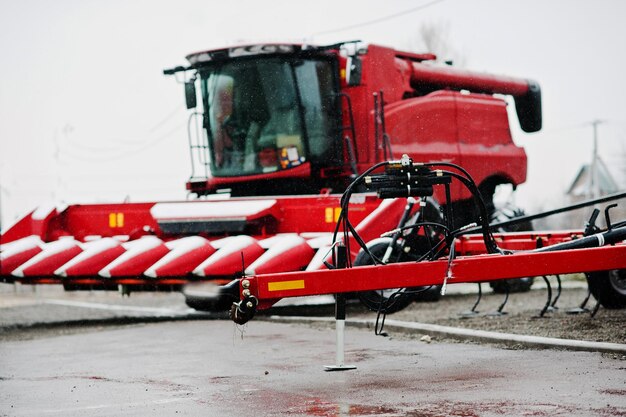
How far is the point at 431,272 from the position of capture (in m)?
7.80

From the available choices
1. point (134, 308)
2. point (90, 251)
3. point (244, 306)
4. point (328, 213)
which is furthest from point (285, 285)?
point (134, 308)

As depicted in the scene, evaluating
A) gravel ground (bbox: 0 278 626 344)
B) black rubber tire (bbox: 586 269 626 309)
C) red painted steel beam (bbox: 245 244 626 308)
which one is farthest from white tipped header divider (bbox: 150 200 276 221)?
red painted steel beam (bbox: 245 244 626 308)

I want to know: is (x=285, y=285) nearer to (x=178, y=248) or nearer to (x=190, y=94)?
(x=178, y=248)

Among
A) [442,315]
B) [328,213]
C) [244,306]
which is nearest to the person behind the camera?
[244,306]

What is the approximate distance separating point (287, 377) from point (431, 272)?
1407 mm

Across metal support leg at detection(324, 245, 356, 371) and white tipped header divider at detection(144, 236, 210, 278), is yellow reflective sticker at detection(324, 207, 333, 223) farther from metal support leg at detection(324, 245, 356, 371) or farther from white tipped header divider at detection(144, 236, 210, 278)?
metal support leg at detection(324, 245, 356, 371)

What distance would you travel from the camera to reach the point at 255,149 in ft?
49.0

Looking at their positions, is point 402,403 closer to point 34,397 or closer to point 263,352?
point 34,397

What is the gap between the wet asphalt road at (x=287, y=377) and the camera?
649cm

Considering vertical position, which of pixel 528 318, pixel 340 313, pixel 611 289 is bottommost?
pixel 528 318

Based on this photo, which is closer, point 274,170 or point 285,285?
point 285,285

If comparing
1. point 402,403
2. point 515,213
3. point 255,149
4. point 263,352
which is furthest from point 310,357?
point 515,213

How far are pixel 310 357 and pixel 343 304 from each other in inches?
64.0

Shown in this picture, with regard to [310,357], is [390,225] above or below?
above
